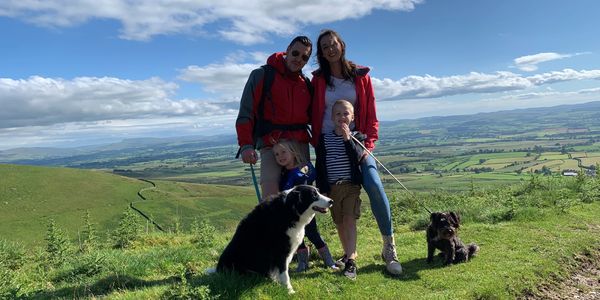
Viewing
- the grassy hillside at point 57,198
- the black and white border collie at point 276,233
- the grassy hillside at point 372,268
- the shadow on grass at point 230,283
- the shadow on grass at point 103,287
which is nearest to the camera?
the shadow on grass at point 230,283

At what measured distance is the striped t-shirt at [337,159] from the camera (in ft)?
20.8

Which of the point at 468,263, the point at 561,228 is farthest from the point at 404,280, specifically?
the point at 561,228

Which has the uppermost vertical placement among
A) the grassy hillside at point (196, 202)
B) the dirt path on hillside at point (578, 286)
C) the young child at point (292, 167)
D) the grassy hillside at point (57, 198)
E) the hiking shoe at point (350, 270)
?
the young child at point (292, 167)

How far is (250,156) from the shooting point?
5.90 metres

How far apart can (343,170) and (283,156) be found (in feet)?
3.36

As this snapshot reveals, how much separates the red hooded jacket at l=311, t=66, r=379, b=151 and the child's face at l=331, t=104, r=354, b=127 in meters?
0.30

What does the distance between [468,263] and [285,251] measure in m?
3.57

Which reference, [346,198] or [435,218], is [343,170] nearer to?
[346,198]

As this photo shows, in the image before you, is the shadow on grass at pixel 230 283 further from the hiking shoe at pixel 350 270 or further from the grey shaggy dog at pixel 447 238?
the grey shaggy dog at pixel 447 238

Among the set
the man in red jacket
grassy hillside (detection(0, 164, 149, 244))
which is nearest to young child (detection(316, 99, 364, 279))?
the man in red jacket

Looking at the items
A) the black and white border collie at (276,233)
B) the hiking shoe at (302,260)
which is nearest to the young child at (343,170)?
the hiking shoe at (302,260)

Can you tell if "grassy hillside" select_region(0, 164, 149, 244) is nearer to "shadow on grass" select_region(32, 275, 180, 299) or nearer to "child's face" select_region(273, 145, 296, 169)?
"shadow on grass" select_region(32, 275, 180, 299)

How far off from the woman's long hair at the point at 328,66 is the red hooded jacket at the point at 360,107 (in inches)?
2.6

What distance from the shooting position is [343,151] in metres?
6.33
